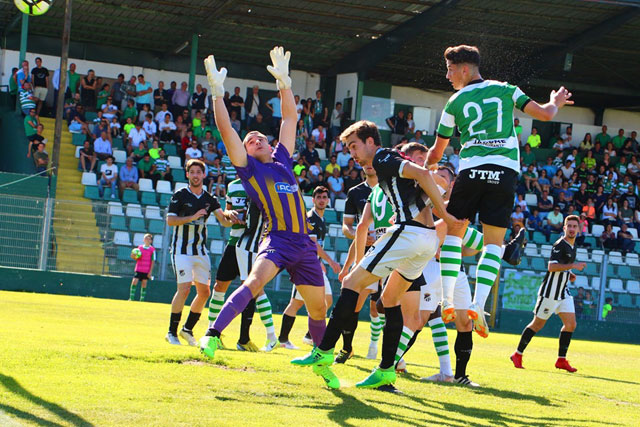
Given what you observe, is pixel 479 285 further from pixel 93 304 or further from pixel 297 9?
pixel 297 9

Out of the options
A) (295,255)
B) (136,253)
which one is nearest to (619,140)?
(136,253)

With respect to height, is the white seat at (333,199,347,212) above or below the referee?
above

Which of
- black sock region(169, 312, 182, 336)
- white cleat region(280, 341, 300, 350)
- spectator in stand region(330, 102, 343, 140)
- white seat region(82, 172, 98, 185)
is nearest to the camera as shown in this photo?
black sock region(169, 312, 182, 336)

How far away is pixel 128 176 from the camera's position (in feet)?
85.3

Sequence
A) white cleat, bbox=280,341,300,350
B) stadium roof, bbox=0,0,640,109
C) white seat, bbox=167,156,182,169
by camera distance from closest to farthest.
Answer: white cleat, bbox=280,341,300,350, white seat, bbox=167,156,182,169, stadium roof, bbox=0,0,640,109

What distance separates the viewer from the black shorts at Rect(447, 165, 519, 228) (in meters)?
7.47

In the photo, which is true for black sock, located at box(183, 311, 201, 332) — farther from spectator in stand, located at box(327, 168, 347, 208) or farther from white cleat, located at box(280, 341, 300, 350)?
spectator in stand, located at box(327, 168, 347, 208)

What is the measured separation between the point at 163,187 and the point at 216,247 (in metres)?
4.30

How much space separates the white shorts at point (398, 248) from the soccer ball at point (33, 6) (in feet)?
50.4

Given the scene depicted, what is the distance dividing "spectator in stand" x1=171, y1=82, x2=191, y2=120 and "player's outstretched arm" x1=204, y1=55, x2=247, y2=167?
23.3 metres

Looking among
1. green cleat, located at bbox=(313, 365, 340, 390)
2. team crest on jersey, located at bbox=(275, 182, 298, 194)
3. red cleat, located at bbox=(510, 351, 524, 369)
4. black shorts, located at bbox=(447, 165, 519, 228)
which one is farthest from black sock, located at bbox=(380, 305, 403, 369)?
red cleat, located at bbox=(510, 351, 524, 369)

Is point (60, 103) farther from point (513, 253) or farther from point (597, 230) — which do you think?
point (513, 253)

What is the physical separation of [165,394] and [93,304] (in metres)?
13.0

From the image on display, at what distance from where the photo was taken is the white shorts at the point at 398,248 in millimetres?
7332
